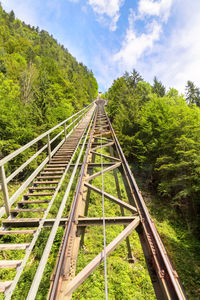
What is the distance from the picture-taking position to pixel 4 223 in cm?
246

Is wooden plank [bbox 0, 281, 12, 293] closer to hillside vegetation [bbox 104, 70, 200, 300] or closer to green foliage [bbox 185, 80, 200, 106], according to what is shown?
hillside vegetation [bbox 104, 70, 200, 300]

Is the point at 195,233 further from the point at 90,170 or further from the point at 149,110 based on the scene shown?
the point at 149,110

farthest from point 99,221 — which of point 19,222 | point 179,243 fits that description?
point 179,243

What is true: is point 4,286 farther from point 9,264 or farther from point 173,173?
point 173,173

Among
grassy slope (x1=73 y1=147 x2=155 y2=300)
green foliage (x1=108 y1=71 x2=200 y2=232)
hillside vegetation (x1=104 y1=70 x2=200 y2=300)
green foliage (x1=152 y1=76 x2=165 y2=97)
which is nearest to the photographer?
grassy slope (x1=73 y1=147 x2=155 y2=300)

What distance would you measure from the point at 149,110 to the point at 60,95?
10.6 metres

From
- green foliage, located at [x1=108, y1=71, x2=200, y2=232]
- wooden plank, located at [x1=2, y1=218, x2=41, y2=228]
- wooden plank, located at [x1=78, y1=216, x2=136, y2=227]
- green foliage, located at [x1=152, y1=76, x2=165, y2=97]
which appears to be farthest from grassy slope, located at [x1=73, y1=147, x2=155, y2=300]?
green foliage, located at [x1=152, y1=76, x2=165, y2=97]

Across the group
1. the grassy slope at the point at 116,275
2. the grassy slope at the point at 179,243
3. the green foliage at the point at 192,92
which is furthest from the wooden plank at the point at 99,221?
the green foliage at the point at 192,92

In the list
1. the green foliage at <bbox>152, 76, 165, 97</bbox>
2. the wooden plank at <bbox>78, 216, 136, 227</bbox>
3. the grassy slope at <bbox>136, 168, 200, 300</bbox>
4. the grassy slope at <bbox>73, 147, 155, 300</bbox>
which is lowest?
the grassy slope at <bbox>136, 168, 200, 300</bbox>

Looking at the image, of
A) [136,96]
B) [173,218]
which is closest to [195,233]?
[173,218]

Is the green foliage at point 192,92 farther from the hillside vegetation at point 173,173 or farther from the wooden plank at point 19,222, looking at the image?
the wooden plank at point 19,222

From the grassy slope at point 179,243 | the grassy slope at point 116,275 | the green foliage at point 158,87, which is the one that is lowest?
the grassy slope at point 179,243

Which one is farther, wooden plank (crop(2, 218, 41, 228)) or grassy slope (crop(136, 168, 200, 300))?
grassy slope (crop(136, 168, 200, 300))

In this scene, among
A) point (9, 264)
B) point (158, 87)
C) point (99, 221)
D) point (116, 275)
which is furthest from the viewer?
point (158, 87)
